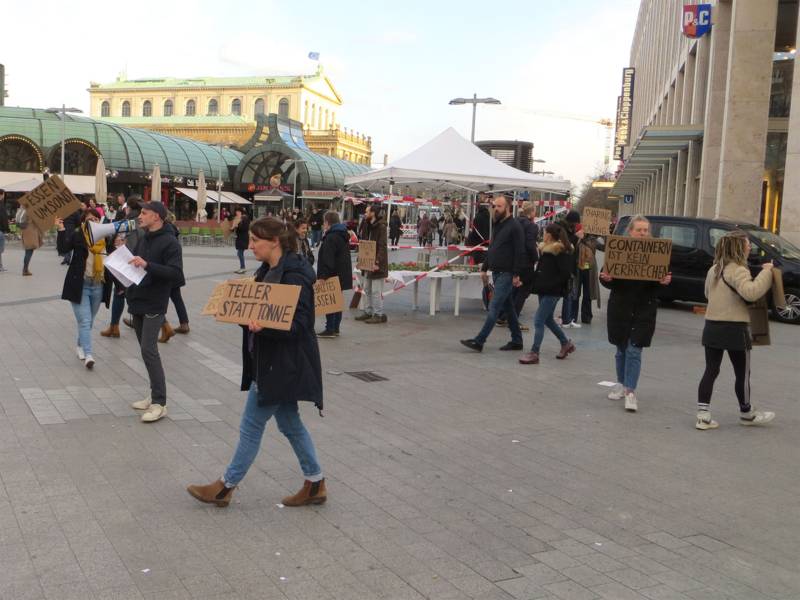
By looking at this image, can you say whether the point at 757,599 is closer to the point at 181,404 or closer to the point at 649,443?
the point at 649,443

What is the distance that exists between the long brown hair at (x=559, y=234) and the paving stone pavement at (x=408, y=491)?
1500 millimetres

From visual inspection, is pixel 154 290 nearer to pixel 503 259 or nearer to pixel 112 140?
pixel 503 259

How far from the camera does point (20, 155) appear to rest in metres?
48.8

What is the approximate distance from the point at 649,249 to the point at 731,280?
2.69 ft

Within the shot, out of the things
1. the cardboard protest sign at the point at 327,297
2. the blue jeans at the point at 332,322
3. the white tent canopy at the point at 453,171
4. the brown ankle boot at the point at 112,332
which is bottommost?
the brown ankle boot at the point at 112,332

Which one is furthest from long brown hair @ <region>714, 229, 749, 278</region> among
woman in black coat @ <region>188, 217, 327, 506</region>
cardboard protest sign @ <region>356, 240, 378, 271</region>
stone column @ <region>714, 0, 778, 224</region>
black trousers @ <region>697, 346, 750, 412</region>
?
stone column @ <region>714, 0, 778, 224</region>

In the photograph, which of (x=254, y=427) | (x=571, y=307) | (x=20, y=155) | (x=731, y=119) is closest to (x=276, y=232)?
(x=254, y=427)

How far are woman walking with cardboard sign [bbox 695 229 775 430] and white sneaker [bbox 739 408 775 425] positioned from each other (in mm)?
328

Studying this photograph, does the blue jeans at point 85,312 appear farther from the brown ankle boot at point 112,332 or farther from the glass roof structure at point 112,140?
the glass roof structure at point 112,140

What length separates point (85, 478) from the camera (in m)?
5.16

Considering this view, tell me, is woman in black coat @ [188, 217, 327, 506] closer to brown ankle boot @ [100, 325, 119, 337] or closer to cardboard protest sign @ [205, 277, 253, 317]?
cardboard protest sign @ [205, 277, 253, 317]

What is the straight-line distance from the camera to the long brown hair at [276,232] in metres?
4.65

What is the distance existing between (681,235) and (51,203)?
11.9 meters

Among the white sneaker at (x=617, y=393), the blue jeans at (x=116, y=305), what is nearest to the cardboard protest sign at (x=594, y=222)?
the white sneaker at (x=617, y=393)
